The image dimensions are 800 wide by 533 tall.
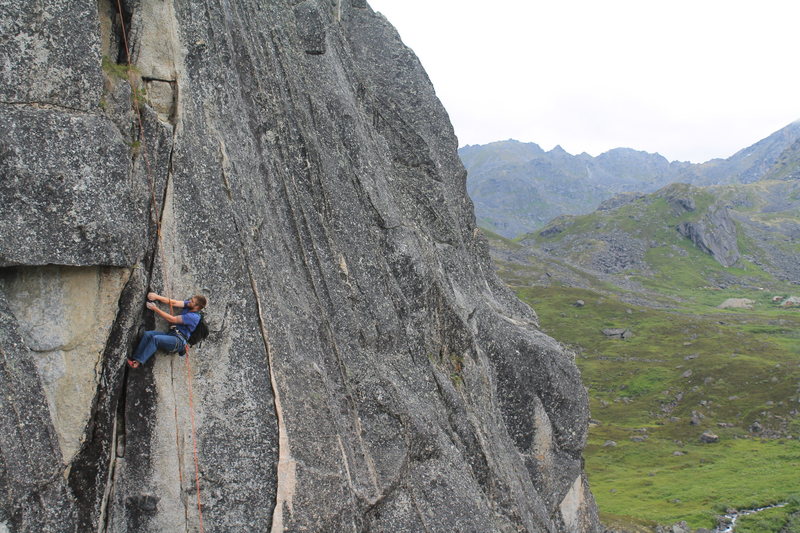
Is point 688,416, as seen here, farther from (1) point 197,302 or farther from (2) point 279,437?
(1) point 197,302

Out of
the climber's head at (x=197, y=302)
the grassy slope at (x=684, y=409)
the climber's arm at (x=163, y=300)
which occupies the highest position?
the climber's head at (x=197, y=302)

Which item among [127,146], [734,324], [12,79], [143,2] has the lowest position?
[734,324]

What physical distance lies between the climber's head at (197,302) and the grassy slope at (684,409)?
47483mm

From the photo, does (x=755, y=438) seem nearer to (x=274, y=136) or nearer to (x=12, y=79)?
(x=274, y=136)

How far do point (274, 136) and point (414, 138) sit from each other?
10.8m

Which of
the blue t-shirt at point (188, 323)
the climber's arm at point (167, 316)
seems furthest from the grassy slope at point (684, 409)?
the climber's arm at point (167, 316)

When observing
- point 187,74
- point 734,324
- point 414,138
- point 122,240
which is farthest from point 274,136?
point 734,324

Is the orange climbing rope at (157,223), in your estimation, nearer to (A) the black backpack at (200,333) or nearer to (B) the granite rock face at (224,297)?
(B) the granite rock face at (224,297)

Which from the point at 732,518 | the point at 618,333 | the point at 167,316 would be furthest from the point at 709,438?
the point at 167,316

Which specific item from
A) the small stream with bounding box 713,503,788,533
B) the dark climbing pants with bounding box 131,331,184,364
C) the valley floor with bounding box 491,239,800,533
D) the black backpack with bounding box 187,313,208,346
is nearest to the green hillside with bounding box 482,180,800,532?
the valley floor with bounding box 491,239,800,533

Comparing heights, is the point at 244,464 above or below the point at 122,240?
below

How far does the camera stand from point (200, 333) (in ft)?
60.0

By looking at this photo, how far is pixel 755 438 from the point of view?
95438mm

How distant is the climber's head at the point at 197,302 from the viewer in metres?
17.8
